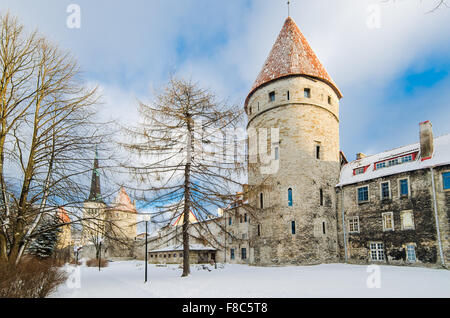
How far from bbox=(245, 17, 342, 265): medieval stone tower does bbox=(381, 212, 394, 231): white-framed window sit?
3.80 m

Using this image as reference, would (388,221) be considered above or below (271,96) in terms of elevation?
below

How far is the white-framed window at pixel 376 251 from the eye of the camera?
67.7 feet

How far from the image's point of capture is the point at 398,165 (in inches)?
824

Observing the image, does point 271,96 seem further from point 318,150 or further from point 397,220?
point 397,220

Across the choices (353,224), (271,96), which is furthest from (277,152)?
(353,224)

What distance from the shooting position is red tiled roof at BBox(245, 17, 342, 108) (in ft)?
79.2

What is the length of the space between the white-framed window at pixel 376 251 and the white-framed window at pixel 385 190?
3.29 metres

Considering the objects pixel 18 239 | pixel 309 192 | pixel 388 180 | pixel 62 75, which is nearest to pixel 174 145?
pixel 62 75

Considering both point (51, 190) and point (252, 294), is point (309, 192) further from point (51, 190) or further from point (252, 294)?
point (51, 190)

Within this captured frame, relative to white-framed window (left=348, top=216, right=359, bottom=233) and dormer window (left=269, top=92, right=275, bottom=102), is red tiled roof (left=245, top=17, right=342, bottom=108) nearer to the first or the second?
dormer window (left=269, top=92, right=275, bottom=102)

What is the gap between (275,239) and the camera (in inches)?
862

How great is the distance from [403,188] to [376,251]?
4.83 metres

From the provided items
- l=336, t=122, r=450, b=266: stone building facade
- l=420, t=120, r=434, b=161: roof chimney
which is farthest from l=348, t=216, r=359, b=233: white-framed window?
l=420, t=120, r=434, b=161: roof chimney
